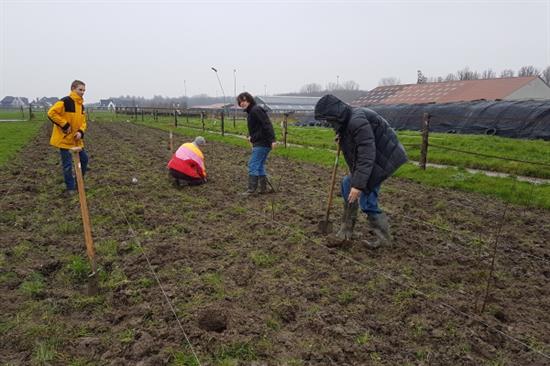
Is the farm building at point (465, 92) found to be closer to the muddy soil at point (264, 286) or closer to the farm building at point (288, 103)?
the farm building at point (288, 103)

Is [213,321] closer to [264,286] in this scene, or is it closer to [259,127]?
[264,286]

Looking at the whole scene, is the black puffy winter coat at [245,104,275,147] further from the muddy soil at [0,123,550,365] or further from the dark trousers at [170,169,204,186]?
the dark trousers at [170,169,204,186]

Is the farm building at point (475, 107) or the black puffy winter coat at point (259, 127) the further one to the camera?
the farm building at point (475, 107)

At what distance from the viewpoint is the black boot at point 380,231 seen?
4984 mm

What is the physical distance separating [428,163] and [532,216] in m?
4.91

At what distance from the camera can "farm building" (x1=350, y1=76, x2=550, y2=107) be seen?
35.9 meters

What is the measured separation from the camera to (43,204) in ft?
22.6

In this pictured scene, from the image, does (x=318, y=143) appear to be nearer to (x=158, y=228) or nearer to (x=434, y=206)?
(x=434, y=206)

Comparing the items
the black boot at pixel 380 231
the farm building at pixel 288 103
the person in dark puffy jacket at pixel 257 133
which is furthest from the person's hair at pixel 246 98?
the farm building at pixel 288 103

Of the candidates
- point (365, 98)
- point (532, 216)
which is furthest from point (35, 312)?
point (365, 98)

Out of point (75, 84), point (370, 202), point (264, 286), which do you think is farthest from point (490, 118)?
point (264, 286)

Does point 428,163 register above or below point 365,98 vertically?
below

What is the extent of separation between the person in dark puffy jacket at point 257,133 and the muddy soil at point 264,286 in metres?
0.64

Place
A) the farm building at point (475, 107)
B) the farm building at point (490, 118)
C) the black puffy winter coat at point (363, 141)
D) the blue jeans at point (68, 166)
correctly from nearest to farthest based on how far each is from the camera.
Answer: the black puffy winter coat at point (363, 141)
the blue jeans at point (68, 166)
the farm building at point (490, 118)
the farm building at point (475, 107)
